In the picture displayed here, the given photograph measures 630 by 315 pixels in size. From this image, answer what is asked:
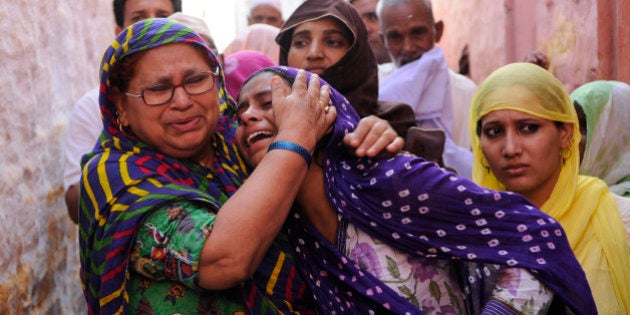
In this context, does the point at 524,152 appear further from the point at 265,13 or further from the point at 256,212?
the point at 265,13

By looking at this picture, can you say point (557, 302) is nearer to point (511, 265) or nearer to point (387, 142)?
point (511, 265)

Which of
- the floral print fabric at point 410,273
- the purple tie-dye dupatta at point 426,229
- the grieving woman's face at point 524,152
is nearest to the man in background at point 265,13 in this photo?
the grieving woman's face at point 524,152

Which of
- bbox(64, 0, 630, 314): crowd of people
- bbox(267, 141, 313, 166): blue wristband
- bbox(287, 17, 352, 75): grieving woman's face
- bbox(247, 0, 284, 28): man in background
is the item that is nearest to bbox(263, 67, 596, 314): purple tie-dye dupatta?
bbox(64, 0, 630, 314): crowd of people

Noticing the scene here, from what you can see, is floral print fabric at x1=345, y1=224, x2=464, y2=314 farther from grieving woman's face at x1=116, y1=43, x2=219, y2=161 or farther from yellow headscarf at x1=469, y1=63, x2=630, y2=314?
yellow headscarf at x1=469, y1=63, x2=630, y2=314

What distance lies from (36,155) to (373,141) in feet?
6.62

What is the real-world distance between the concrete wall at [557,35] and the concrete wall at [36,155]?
309 cm

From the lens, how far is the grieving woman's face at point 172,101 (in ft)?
7.01

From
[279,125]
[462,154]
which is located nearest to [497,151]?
[462,154]

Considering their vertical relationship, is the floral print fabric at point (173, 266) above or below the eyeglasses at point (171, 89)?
below

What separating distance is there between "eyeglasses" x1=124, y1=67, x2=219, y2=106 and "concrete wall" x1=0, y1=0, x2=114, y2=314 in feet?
3.88

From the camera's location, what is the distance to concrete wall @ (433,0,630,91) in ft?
13.3

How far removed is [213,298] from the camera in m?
2.08

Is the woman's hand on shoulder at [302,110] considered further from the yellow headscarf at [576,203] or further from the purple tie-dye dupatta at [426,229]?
the yellow headscarf at [576,203]

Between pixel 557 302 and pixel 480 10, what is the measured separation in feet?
17.8
